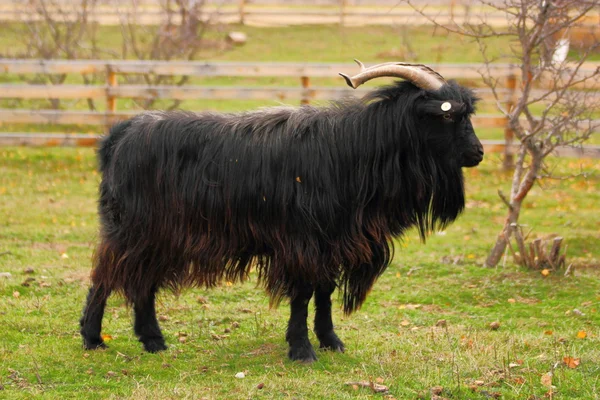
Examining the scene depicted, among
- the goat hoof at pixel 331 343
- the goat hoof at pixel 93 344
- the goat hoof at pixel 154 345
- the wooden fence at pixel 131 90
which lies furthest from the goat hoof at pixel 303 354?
the wooden fence at pixel 131 90

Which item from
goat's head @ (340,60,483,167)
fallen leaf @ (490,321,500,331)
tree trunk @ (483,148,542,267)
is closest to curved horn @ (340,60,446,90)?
goat's head @ (340,60,483,167)

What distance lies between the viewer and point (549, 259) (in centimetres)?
938

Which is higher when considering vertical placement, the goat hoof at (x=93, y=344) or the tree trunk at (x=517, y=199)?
the tree trunk at (x=517, y=199)

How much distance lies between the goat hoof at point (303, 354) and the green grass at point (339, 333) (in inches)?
4.2

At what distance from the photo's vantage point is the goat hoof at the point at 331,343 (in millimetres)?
6945

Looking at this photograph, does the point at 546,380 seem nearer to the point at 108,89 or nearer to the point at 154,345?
the point at 154,345

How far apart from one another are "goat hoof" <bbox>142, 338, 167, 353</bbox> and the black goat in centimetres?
3

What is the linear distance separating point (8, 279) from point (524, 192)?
18.4 ft

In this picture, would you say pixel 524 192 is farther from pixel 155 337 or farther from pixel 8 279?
pixel 8 279

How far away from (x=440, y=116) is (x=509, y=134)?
9.99 m

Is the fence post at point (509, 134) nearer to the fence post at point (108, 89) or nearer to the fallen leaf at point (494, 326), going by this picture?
the fence post at point (108, 89)

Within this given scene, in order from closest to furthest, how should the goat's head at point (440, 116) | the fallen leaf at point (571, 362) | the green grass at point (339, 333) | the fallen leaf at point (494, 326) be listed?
the green grass at point (339, 333) < the fallen leaf at point (571, 362) < the goat's head at point (440, 116) < the fallen leaf at point (494, 326)

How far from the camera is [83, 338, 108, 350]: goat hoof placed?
6.92 m

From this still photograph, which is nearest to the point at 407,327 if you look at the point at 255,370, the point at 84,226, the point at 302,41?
the point at 255,370
